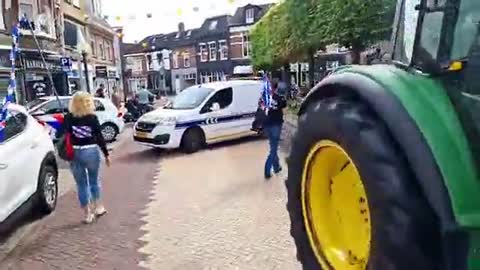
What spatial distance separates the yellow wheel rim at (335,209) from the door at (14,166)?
3.79m

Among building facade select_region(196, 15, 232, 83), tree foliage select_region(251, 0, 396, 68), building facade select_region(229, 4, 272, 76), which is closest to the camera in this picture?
tree foliage select_region(251, 0, 396, 68)

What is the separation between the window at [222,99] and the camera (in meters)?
13.6

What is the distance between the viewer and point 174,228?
6328mm

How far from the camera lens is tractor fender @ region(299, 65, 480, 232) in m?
2.29

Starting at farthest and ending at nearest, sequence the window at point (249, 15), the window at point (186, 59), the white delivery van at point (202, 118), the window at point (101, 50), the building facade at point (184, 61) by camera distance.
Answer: the window at point (186, 59) → the building facade at point (184, 61) → the window at point (249, 15) → the window at point (101, 50) → the white delivery van at point (202, 118)

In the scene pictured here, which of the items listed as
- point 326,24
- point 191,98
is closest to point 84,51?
point 191,98

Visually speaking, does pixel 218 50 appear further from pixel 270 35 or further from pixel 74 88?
pixel 270 35

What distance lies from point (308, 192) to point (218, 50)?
186 feet

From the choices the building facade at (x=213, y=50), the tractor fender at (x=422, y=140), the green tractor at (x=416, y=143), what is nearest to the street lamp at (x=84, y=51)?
the green tractor at (x=416, y=143)

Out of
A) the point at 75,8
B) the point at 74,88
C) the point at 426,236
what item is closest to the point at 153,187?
the point at 426,236

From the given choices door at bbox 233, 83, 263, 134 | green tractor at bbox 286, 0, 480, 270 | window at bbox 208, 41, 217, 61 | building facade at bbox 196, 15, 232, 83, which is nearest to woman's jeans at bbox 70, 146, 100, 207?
green tractor at bbox 286, 0, 480, 270

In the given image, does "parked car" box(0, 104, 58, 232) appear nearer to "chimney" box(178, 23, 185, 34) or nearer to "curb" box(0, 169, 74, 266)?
"curb" box(0, 169, 74, 266)

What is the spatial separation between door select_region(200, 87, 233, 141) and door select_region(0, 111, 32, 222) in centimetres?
672

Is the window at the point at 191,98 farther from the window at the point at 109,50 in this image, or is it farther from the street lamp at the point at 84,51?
the window at the point at 109,50
